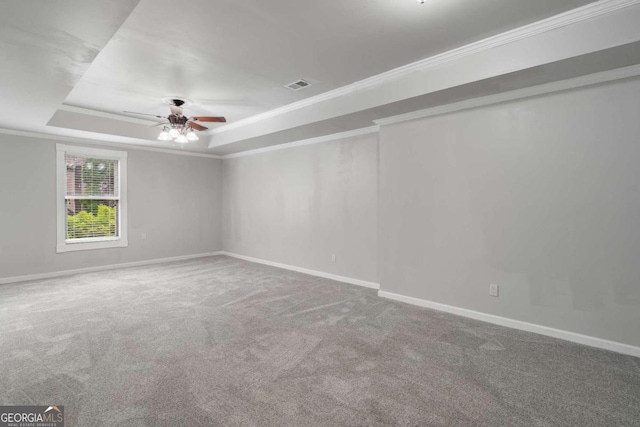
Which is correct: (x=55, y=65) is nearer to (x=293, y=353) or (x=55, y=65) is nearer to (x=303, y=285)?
(x=293, y=353)

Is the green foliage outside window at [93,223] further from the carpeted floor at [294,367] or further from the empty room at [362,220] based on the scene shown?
the carpeted floor at [294,367]

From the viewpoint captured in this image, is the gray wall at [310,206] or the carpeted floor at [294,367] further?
the gray wall at [310,206]

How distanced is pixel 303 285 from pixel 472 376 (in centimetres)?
297

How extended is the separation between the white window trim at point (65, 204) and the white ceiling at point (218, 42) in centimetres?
120

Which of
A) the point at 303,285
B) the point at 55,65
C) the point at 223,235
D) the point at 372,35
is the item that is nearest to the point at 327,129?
the point at 372,35

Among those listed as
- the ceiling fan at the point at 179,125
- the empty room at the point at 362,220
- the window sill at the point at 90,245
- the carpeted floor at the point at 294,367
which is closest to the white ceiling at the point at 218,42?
the empty room at the point at 362,220

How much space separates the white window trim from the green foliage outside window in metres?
0.10

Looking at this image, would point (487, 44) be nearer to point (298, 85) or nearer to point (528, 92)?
point (528, 92)

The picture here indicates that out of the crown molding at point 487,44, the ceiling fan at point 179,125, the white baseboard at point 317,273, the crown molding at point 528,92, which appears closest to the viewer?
the crown molding at point 487,44

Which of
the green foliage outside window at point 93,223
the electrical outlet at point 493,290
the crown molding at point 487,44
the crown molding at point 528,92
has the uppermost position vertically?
the crown molding at point 487,44

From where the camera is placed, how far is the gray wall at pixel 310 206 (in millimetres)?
5004

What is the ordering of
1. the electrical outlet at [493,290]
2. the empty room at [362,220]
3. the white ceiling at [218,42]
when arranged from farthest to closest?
the electrical outlet at [493,290], the white ceiling at [218,42], the empty room at [362,220]

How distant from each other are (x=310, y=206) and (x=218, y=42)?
3.31 meters

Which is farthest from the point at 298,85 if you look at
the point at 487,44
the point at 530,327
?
the point at 530,327
